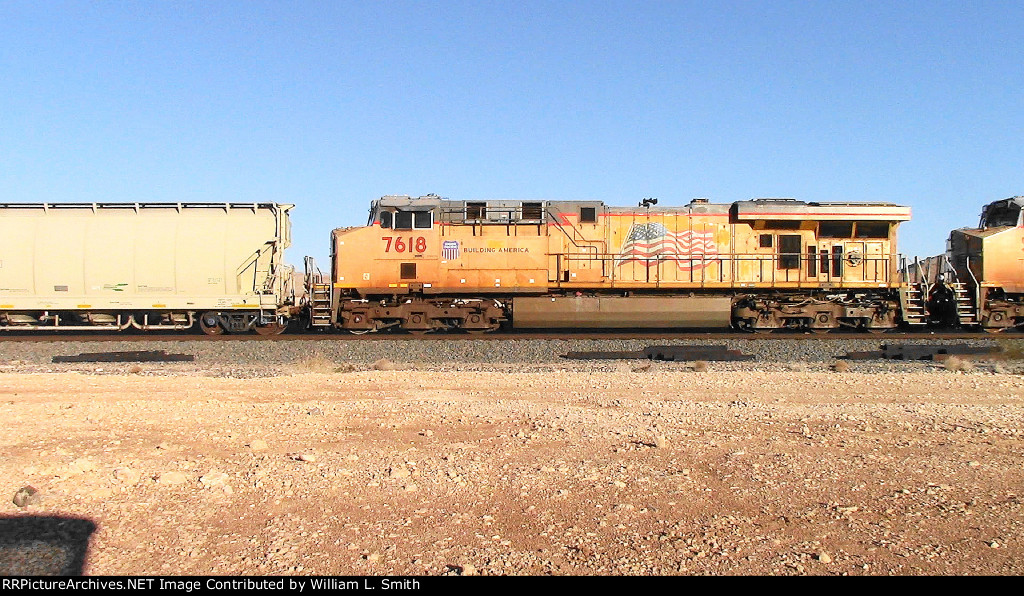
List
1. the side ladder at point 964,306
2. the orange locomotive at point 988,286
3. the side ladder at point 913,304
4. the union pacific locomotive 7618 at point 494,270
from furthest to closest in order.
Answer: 1. the orange locomotive at point 988,286
2. the side ladder at point 964,306
3. the side ladder at point 913,304
4. the union pacific locomotive 7618 at point 494,270

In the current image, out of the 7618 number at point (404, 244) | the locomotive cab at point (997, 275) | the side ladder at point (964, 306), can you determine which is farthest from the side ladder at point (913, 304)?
the 7618 number at point (404, 244)

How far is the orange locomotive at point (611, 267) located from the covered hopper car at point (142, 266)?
156cm

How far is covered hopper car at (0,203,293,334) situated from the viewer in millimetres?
18031

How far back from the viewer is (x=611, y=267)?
1920 cm

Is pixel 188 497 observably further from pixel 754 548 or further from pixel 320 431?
pixel 754 548

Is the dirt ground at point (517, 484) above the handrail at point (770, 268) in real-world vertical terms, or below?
A: below

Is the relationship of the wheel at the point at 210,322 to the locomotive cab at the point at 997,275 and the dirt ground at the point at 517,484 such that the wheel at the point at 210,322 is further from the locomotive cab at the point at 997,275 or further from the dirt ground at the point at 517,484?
the locomotive cab at the point at 997,275

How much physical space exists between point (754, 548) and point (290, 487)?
3.24 m

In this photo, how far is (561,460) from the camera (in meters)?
6.07

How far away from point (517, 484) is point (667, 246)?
1499cm

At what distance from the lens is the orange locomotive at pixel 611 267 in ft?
61.8

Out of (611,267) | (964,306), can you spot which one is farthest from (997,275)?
(611,267)

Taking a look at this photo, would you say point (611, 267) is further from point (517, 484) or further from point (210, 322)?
point (517, 484)

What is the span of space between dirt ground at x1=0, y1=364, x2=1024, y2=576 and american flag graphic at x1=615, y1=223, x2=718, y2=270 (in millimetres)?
10064
